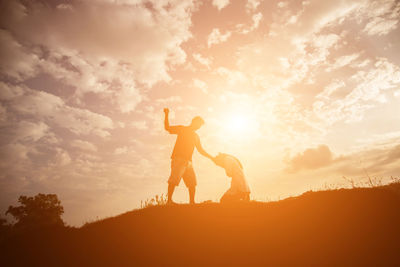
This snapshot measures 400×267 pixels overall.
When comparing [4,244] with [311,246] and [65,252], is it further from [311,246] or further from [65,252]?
[311,246]

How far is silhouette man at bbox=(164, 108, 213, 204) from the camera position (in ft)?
23.4

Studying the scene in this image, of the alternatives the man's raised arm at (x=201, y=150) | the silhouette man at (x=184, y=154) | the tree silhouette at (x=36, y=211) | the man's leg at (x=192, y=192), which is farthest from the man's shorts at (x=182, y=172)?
the tree silhouette at (x=36, y=211)

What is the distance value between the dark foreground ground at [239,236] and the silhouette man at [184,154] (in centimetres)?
93

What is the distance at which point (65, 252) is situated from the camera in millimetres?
5574

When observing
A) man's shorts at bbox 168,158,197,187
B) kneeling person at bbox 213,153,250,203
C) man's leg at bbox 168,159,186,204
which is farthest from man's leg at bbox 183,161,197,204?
kneeling person at bbox 213,153,250,203

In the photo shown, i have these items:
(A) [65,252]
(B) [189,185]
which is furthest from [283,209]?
(A) [65,252]

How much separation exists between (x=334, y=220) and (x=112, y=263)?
573 centimetres

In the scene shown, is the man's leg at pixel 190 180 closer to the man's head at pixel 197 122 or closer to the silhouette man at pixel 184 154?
the silhouette man at pixel 184 154

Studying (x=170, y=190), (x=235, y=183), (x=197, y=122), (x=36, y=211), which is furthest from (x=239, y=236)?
(x=36, y=211)

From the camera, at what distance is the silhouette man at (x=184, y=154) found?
23.4 feet

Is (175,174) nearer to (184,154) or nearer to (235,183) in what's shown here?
(184,154)

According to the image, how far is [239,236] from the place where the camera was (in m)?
5.49

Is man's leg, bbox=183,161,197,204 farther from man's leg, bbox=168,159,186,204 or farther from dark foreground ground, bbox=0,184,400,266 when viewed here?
dark foreground ground, bbox=0,184,400,266

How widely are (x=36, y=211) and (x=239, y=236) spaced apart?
26836 millimetres
